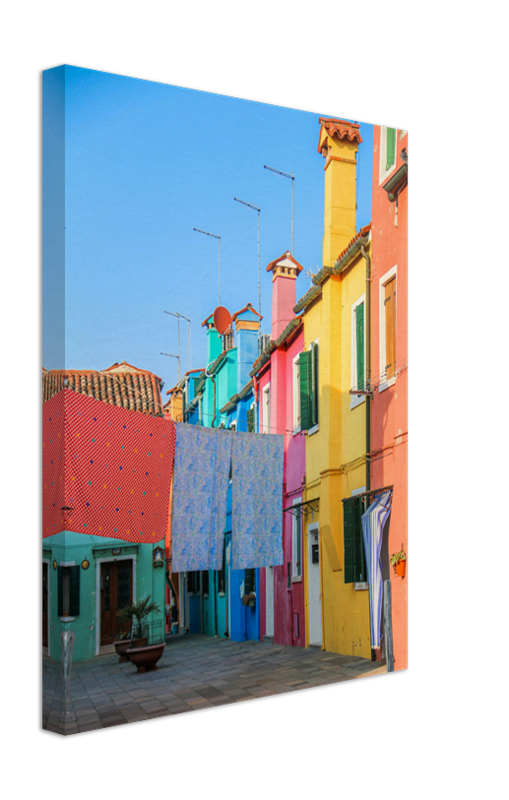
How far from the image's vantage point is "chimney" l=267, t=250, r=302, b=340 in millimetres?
6725

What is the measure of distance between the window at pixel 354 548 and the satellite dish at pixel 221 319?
1.77m

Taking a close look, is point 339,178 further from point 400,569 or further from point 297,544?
point 400,569

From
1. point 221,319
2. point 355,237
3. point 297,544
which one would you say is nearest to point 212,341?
point 221,319

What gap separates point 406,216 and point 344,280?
778mm

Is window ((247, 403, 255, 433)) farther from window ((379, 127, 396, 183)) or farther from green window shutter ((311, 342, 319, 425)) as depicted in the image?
window ((379, 127, 396, 183))

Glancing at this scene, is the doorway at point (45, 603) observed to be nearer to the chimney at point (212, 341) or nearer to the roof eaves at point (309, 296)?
the chimney at point (212, 341)

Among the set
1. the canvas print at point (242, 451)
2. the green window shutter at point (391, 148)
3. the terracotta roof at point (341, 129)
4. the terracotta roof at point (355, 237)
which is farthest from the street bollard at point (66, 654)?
the green window shutter at point (391, 148)

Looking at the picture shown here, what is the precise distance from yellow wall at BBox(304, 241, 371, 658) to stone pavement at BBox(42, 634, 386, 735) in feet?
1.09

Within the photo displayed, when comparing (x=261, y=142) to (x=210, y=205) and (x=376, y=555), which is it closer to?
(x=210, y=205)

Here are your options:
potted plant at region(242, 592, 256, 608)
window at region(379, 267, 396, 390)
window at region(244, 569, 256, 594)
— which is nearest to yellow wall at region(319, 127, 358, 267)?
window at region(379, 267, 396, 390)

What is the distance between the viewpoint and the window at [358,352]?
21.8 ft

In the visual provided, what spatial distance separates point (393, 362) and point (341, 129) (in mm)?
2068
